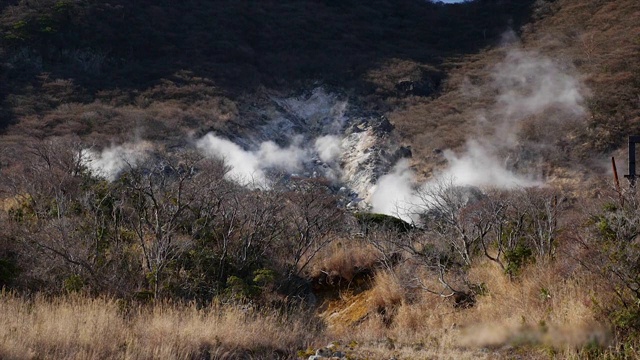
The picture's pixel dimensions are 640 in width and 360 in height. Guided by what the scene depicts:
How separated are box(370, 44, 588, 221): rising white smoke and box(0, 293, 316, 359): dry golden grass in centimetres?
1338

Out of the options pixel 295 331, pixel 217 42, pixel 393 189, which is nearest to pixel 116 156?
pixel 393 189

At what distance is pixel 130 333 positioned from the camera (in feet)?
13.9

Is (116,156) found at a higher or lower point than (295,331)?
lower

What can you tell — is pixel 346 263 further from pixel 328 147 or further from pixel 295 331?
pixel 328 147

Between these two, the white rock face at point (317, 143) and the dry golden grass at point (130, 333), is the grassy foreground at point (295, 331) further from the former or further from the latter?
the white rock face at point (317, 143)

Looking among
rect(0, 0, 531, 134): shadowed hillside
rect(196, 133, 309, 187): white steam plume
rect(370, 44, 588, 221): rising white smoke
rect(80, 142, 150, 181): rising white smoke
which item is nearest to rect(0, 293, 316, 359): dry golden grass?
rect(370, 44, 588, 221): rising white smoke

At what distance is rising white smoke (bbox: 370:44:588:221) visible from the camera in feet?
72.6

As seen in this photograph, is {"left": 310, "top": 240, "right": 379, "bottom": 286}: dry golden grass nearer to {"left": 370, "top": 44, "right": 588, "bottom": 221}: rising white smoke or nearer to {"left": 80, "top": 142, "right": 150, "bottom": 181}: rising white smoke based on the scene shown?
{"left": 370, "top": 44, "right": 588, "bottom": 221}: rising white smoke

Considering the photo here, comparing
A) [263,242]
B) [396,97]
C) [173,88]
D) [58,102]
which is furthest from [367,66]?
[263,242]

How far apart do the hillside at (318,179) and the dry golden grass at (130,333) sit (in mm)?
29

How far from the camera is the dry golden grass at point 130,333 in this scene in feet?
12.4

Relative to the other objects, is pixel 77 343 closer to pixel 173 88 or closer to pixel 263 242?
pixel 263 242

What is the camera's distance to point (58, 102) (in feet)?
86.8

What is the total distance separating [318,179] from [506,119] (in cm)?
1223
